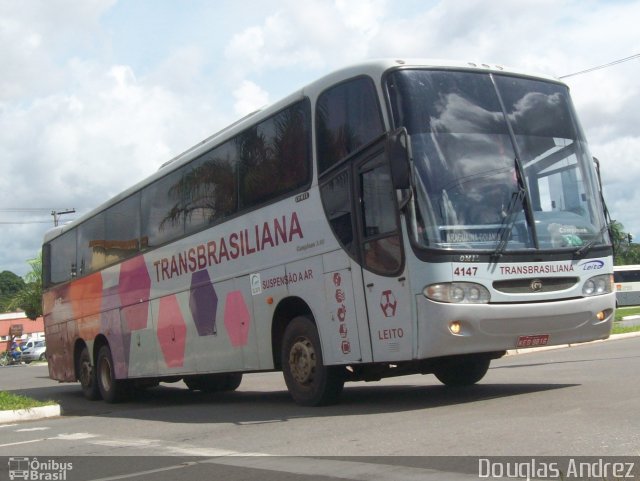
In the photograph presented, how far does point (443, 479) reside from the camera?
5.66 m

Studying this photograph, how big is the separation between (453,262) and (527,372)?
6491 mm

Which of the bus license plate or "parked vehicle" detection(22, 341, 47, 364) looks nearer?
the bus license plate

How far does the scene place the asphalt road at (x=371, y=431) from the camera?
647cm

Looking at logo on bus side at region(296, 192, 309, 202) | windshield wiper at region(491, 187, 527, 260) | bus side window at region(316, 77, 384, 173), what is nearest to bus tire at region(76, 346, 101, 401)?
logo on bus side at region(296, 192, 309, 202)

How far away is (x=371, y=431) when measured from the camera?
805cm

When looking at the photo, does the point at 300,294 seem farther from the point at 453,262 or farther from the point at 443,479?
the point at 443,479

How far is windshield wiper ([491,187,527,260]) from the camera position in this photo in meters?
8.77

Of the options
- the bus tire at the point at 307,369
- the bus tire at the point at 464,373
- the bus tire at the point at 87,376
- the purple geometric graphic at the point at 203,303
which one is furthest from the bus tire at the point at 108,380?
the bus tire at the point at 464,373

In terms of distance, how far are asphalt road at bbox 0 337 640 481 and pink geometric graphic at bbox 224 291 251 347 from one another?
1019mm

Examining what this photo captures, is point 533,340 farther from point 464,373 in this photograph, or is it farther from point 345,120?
point 345,120

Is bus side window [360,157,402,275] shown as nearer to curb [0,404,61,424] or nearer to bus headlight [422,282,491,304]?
bus headlight [422,282,491,304]

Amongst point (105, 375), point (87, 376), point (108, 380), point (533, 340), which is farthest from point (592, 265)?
point (87, 376)

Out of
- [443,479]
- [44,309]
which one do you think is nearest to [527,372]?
[443,479]

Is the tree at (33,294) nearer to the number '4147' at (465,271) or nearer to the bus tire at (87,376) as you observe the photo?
the bus tire at (87,376)
